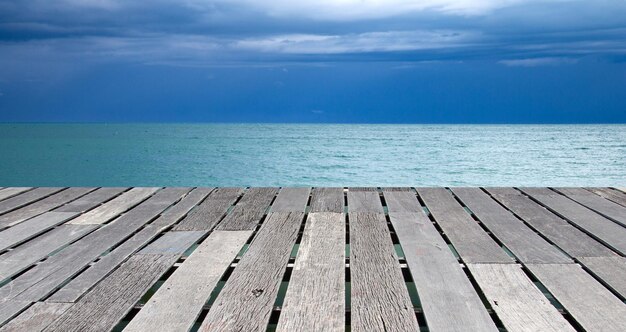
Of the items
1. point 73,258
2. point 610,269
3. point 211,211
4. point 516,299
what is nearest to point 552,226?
point 610,269

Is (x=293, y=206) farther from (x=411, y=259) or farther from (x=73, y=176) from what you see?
(x=73, y=176)

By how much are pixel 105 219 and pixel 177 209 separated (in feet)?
1.39

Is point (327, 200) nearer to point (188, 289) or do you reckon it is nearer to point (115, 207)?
point (115, 207)

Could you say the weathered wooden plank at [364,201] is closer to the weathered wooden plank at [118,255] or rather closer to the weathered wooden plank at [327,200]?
the weathered wooden plank at [327,200]

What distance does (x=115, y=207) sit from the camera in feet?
11.6

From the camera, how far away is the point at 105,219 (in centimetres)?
319

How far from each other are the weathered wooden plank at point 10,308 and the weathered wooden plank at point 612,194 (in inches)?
135

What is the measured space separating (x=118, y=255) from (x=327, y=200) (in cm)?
155

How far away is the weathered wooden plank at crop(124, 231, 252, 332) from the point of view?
1.69 meters

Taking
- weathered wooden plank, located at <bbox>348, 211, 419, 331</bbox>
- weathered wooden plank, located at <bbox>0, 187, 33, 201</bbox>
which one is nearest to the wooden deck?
weathered wooden plank, located at <bbox>348, 211, 419, 331</bbox>

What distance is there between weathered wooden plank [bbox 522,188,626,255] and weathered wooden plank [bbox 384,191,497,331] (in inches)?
31.4

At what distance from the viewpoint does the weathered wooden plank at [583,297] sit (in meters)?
1.71

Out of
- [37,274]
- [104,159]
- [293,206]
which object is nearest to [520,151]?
[104,159]

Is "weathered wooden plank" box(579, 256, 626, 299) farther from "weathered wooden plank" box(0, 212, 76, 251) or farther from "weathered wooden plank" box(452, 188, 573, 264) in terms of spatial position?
"weathered wooden plank" box(0, 212, 76, 251)
